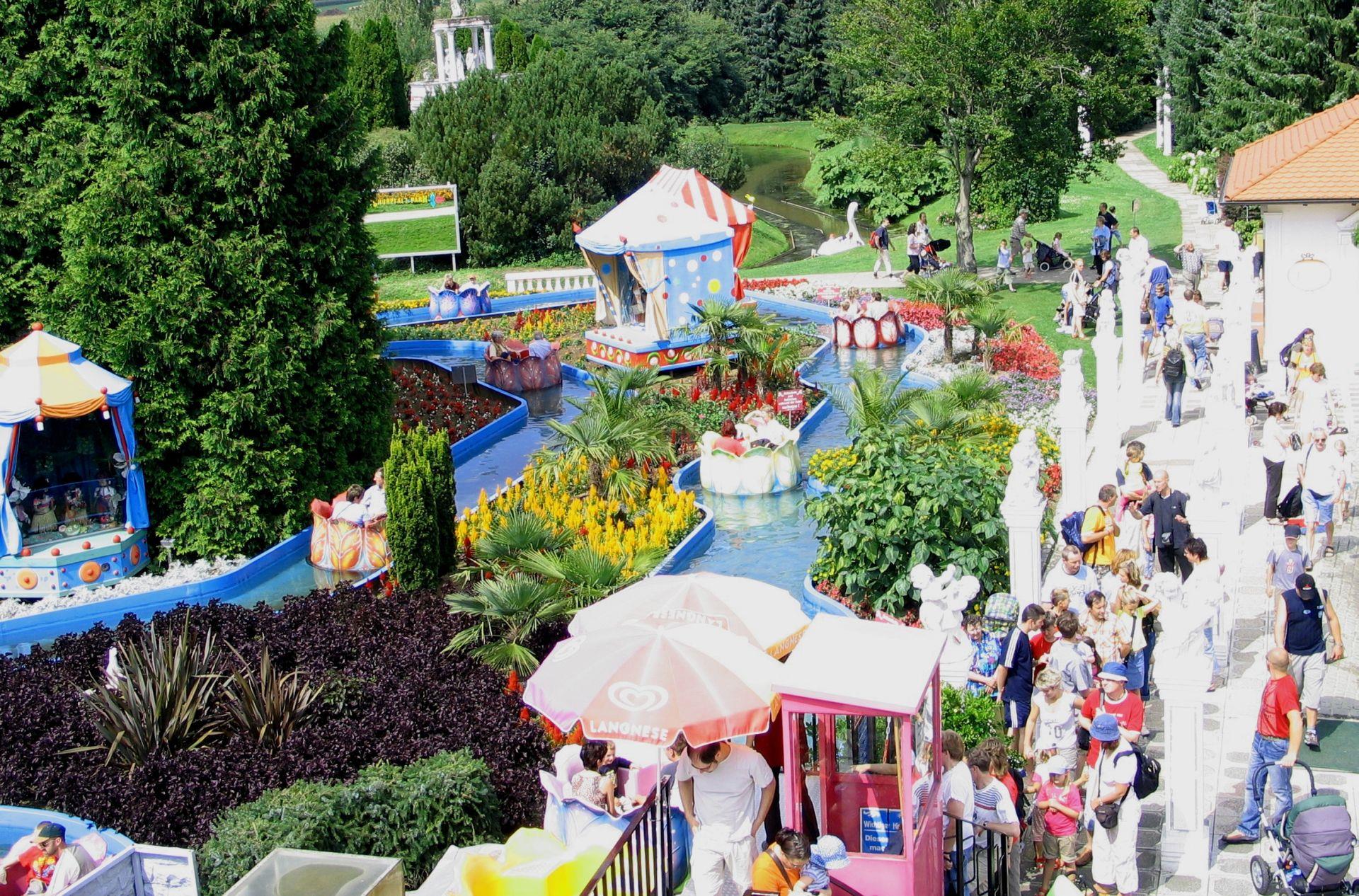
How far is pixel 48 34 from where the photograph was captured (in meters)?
19.1

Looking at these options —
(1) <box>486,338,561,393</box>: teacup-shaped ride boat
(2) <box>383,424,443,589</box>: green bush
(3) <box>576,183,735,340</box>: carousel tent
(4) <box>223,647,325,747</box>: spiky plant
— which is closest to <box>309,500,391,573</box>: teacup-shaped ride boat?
(2) <box>383,424,443,589</box>: green bush

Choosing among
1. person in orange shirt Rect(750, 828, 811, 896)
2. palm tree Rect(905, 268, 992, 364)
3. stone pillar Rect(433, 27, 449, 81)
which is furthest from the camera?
stone pillar Rect(433, 27, 449, 81)

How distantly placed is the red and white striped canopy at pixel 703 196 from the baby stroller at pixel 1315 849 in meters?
20.8

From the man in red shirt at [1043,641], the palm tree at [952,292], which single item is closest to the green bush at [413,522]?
the man in red shirt at [1043,641]

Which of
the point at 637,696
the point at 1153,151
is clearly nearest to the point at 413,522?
the point at 637,696

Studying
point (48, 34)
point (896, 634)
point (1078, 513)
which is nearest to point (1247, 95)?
point (1078, 513)

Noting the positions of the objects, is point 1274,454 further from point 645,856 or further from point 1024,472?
point 645,856

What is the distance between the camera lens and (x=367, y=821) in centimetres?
1037

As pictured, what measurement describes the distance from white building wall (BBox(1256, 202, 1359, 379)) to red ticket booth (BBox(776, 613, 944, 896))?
14.4 meters

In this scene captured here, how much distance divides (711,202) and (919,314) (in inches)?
188

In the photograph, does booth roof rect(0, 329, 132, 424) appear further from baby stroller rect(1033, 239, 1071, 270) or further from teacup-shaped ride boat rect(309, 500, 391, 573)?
baby stroller rect(1033, 239, 1071, 270)

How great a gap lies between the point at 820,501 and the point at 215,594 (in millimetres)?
7232

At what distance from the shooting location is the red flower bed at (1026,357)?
74.2 ft

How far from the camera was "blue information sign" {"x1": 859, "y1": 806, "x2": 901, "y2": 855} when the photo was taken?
8.88m
